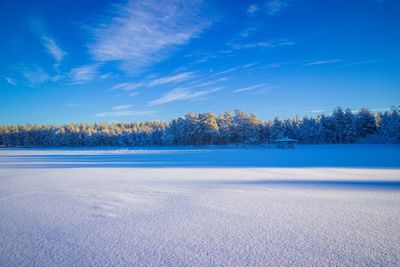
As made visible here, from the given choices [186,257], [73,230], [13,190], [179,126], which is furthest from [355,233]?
[179,126]

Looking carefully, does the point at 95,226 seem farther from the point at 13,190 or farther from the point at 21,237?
the point at 13,190

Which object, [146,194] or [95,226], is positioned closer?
[95,226]

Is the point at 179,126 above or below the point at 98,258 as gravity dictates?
above

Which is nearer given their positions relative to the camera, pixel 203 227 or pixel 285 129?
pixel 203 227

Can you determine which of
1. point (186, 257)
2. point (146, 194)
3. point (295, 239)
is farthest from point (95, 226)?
point (295, 239)

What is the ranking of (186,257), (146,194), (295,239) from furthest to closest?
(146,194) → (295,239) → (186,257)

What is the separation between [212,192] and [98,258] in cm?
420

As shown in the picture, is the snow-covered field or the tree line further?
the tree line

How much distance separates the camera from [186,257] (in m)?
3.06

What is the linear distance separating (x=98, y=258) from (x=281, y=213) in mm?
3593

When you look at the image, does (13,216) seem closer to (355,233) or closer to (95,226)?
(95,226)

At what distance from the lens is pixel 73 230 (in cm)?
404

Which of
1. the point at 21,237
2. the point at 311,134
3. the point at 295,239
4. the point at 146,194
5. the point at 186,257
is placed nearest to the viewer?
the point at 186,257

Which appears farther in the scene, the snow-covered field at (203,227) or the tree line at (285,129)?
the tree line at (285,129)
